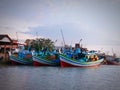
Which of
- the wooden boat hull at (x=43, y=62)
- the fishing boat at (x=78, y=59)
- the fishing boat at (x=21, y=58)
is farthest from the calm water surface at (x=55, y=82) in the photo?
the fishing boat at (x=21, y=58)

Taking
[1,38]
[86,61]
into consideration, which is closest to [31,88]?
[86,61]

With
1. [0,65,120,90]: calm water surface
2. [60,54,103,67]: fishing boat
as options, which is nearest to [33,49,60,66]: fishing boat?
[60,54,103,67]: fishing boat

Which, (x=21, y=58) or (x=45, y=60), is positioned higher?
(x=21, y=58)

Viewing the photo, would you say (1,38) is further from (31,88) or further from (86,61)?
(31,88)

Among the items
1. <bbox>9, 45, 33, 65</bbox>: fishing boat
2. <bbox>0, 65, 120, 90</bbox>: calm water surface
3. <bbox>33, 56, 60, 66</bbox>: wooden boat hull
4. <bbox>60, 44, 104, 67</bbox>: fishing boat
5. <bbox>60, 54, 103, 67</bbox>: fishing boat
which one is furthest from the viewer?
<bbox>9, 45, 33, 65</bbox>: fishing boat

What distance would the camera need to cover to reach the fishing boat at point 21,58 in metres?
67.4

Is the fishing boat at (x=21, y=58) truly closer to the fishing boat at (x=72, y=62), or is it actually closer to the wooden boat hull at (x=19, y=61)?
the wooden boat hull at (x=19, y=61)

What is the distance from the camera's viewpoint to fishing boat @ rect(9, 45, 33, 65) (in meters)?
67.4

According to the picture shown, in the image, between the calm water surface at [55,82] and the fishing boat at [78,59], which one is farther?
the fishing boat at [78,59]

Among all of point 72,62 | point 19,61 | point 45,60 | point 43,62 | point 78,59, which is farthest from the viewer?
point 19,61

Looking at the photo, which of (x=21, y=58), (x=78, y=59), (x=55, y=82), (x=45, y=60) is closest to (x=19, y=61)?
(x=21, y=58)

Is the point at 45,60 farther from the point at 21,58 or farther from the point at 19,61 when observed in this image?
the point at 19,61

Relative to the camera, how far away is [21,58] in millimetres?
68812

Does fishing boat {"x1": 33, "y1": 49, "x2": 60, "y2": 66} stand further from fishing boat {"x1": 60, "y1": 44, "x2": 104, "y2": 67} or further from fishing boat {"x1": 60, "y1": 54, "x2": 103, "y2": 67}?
fishing boat {"x1": 60, "y1": 54, "x2": 103, "y2": 67}
